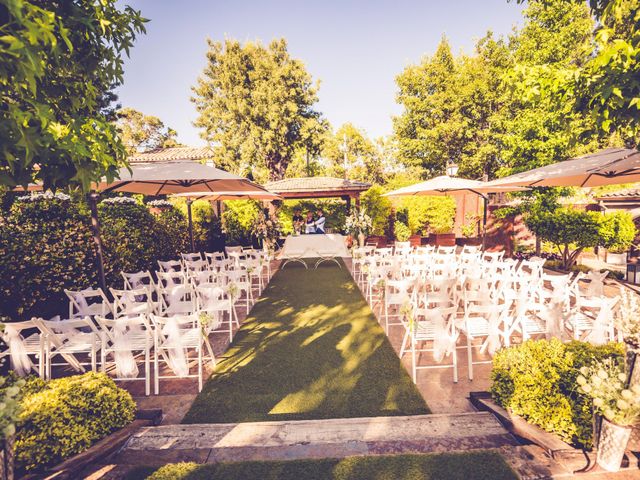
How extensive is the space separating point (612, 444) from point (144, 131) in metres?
56.3

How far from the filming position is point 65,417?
105 inches

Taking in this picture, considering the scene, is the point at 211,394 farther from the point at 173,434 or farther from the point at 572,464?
the point at 572,464

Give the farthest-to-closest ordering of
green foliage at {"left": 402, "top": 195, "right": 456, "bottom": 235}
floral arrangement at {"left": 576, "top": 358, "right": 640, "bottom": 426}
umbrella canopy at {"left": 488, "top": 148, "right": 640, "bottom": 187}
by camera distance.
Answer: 1. green foliage at {"left": 402, "top": 195, "right": 456, "bottom": 235}
2. umbrella canopy at {"left": 488, "top": 148, "right": 640, "bottom": 187}
3. floral arrangement at {"left": 576, "top": 358, "right": 640, "bottom": 426}

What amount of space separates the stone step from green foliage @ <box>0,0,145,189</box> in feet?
7.72

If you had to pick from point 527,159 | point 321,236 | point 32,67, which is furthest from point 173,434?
point 527,159

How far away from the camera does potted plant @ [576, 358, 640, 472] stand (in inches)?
88.7

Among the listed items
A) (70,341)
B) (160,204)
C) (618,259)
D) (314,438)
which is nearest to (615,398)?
(314,438)

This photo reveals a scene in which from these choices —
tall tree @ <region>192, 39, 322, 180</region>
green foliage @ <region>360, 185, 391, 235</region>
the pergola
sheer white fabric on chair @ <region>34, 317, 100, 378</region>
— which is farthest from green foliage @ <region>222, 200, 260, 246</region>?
sheer white fabric on chair @ <region>34, 317, 100, 378</region>

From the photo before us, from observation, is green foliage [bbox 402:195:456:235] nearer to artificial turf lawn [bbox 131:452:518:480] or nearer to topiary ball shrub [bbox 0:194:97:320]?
topiary ball shrub [bbox 0:194:97:320]

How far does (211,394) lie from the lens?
4.10m

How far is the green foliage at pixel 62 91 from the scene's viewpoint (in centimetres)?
202

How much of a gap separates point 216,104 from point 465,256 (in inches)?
1027

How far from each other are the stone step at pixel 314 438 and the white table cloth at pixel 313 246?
389 inches

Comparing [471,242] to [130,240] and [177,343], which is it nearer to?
[130,240]
